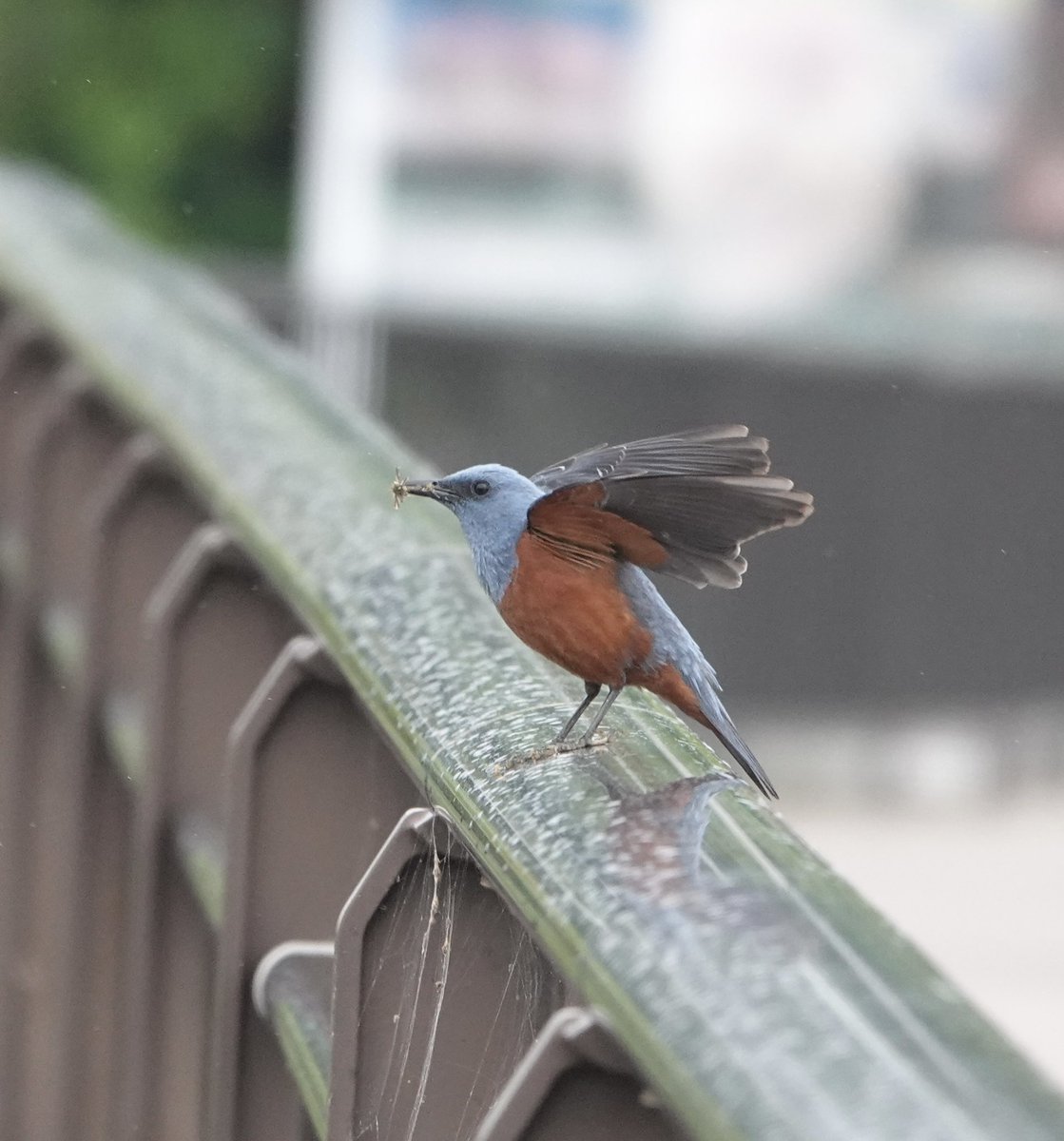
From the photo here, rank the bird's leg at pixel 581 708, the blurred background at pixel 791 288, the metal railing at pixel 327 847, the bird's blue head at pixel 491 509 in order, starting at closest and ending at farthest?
the metal railing at pixel 327 847 → the bird's leg at pixel 581 708 → the bird's blue head at pixel 491 509 → the blurred background at pixel 791 288

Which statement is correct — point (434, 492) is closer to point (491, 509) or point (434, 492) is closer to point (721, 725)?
point (491, 509)

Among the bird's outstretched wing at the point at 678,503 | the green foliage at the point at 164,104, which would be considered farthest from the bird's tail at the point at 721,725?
the green foliage at the point at 164,104

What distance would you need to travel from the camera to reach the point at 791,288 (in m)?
10.5

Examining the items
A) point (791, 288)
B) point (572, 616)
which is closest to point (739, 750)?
point (572, 616)

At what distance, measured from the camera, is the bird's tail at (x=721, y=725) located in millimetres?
2172

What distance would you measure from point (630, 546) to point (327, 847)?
1.30 ft

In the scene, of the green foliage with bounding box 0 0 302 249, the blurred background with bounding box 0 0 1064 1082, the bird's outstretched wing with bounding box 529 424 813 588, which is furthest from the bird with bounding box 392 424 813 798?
the green foliage with bounding box 0 0 302 249

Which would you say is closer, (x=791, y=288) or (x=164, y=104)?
(x=791, y=288)

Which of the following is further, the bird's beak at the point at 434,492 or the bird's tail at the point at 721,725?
the bird's beak at the point at 434,492

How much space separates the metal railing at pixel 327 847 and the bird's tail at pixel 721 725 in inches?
5.9

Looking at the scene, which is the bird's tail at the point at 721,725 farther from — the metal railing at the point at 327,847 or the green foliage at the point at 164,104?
the green foliage at the point at 164,104

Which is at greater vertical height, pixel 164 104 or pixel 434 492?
pixel 434 492

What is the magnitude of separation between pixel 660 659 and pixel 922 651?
8.75 m

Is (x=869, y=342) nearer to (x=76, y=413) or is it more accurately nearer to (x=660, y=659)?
(x=76, y=413)
